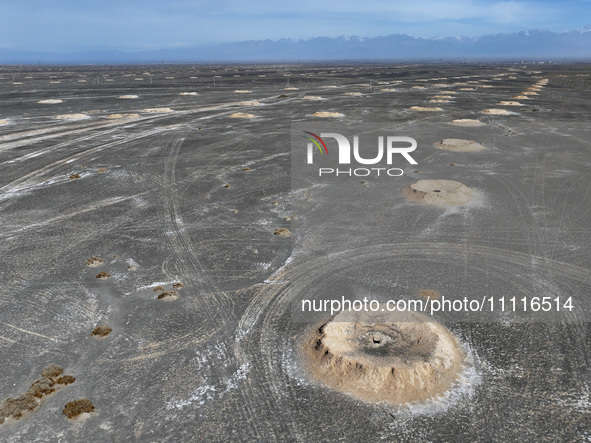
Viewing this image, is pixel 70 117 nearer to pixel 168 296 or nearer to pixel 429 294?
pixel 168 296

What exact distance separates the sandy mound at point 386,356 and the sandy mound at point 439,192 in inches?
269

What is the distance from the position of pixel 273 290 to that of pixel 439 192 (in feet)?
26.0

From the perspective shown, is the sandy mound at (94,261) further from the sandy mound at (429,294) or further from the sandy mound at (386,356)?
the sandy mound at (429,294)

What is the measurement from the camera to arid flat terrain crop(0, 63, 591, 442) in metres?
5.59

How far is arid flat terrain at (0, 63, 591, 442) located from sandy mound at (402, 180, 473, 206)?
8cm

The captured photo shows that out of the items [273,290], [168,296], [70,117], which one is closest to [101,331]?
[168,296]

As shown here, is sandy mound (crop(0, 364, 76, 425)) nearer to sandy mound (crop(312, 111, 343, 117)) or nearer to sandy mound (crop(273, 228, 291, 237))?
sandy mound (crop(273, 228, 291, 237))

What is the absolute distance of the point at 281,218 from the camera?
1241cm

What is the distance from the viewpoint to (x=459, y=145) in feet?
69.3

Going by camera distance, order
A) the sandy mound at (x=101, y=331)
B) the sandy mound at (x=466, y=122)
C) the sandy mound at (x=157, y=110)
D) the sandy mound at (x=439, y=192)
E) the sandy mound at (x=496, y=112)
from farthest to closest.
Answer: the sandy mound at (x=157, y=110)
the sandy mound at (x=496, y=112)
the sandy mound at (x=466, y=122)
the sandy mound at (x=439, y=192)
the sandy mound at (x=101, y=331)

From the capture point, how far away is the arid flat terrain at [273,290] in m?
5.59

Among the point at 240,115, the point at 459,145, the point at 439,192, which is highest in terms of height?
the point at 240,115

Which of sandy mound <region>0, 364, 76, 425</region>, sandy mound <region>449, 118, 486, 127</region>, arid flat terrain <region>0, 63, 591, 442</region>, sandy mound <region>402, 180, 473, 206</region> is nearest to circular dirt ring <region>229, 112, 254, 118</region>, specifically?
arid flat terrain <region>0, 63, 591, 442</region>

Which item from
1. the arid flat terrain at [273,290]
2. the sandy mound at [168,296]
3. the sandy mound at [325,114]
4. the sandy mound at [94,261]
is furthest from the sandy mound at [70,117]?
the sandy mound at [168,296]
